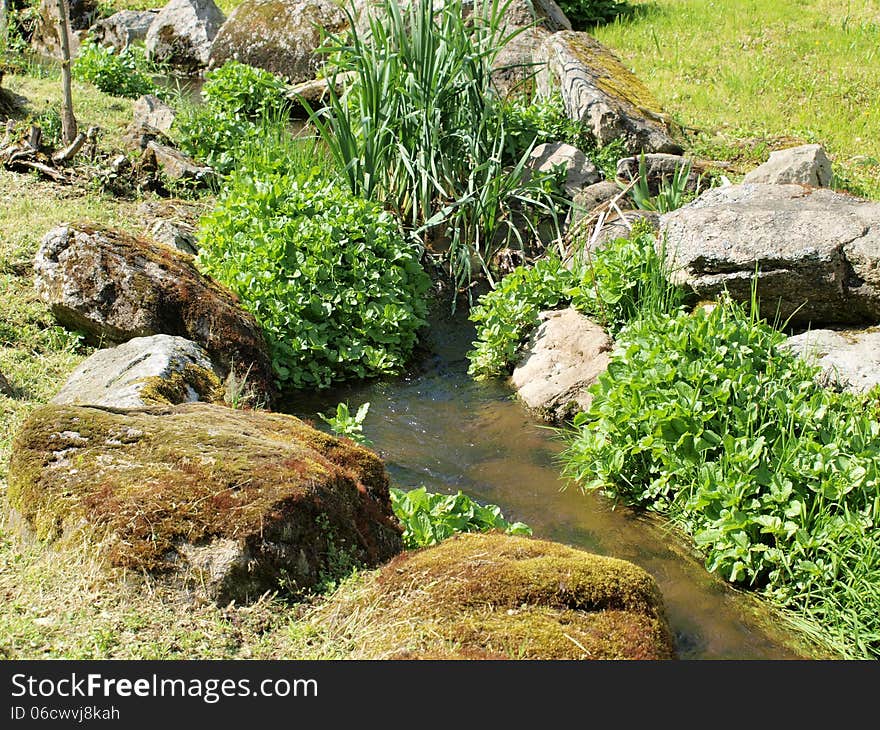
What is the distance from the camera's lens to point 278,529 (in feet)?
11.1

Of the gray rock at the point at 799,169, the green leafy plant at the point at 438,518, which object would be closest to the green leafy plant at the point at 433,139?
the gray rock at the point at 799,169

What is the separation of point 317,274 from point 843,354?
144 inches

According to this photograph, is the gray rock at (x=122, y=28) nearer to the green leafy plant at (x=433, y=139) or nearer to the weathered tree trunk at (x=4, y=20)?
the weathered tree trunk at (x=4, y=20)

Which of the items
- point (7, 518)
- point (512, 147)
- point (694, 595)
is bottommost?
point (694, 595)

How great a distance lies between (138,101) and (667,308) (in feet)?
24.0

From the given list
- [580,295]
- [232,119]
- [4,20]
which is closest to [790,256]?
[580,295]

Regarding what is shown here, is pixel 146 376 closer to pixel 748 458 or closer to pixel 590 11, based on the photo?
pixel 748 458

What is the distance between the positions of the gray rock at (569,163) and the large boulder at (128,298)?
12.9 feet

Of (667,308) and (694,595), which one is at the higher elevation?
(667,308)

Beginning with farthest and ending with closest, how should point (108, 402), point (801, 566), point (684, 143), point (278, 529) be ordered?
point (684, 143)
point (108, 402)
point (801, 566)
point (278, 529)

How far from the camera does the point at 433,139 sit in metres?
7.97

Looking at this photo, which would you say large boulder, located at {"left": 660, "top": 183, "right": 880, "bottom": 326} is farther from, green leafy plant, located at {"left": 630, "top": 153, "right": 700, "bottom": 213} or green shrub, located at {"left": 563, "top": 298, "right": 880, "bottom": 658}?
green leafy plant, located at {"left": 630, "top": 153, "right": 700, "bottom": 213}

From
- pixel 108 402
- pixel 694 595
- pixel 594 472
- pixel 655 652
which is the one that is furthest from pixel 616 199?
pixel 655 652

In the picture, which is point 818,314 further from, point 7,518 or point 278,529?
point 7,518
